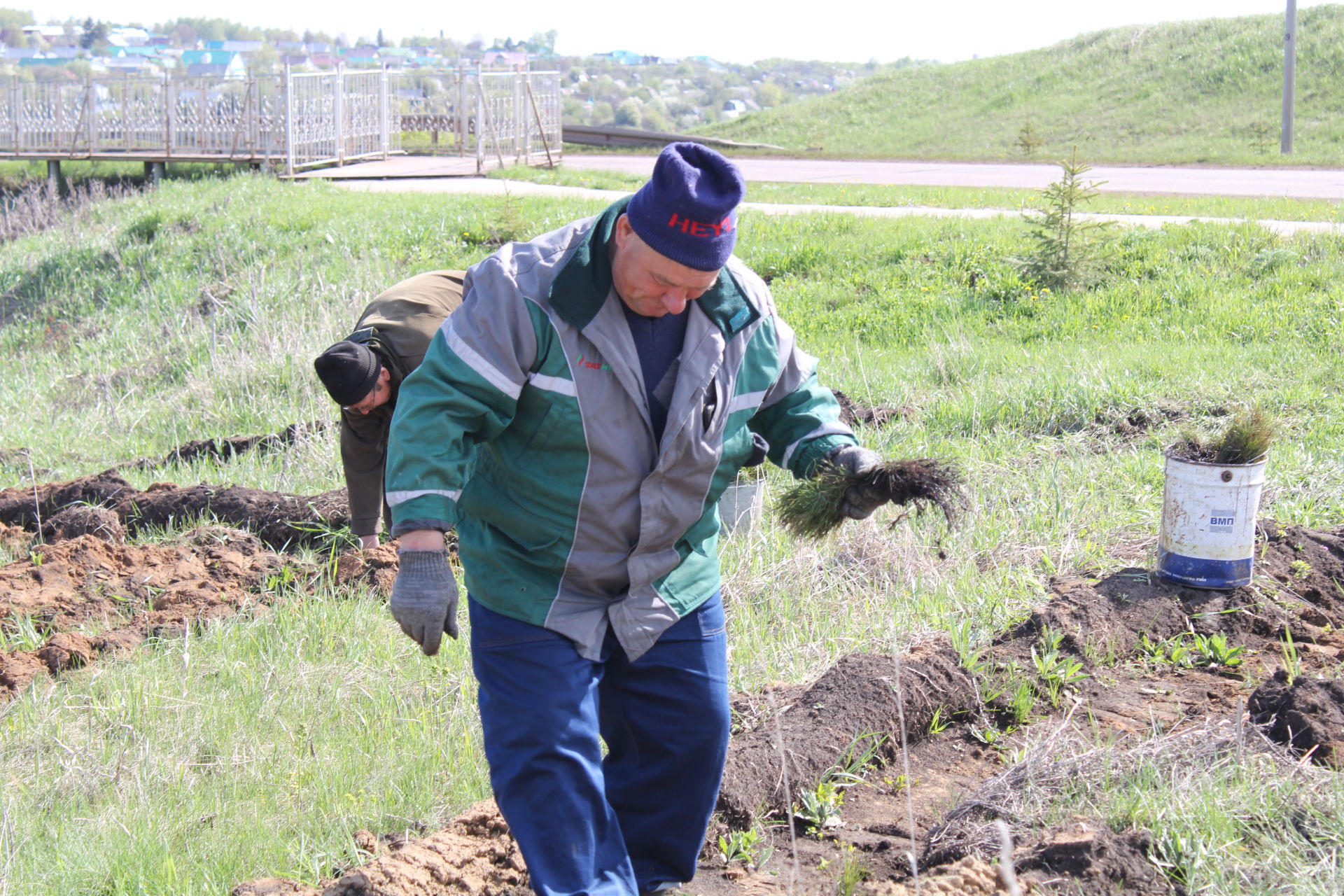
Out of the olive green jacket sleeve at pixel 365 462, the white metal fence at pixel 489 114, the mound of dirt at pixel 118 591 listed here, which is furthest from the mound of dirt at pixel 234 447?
the white metal fence at pixel 489 114

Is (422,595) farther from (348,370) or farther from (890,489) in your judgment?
(348,370)

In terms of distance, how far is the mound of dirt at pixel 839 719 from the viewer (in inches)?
137

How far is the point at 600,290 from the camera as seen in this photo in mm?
2615

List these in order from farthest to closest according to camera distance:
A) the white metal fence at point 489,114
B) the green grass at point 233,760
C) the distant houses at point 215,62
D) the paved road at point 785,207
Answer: the distant houses at point 215,62 < the white metal fence at point 489,114 < the paved road at point 785,207 < the green grass at point 233,760

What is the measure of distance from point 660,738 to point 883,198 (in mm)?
12585

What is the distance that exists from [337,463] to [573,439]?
519cm

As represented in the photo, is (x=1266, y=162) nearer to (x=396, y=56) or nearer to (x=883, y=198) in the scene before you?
(x=883, y=198)

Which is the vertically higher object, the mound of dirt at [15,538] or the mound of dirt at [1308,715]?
the mound of dirt at [1308,715]

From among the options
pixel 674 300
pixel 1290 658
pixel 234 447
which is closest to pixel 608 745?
pixel 674 300

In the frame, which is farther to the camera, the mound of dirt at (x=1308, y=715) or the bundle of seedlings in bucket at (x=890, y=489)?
the mound of dirt at (x=1308, y=715)

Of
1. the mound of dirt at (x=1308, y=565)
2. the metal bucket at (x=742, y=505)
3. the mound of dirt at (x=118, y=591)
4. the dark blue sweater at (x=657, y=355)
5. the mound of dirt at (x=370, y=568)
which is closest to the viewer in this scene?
the dark blue sweater at (x=657, y=355)

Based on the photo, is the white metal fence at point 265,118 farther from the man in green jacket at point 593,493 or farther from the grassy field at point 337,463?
the man in green jacket at point 593,493

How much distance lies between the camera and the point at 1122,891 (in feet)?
8.92

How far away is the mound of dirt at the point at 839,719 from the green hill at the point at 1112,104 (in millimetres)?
18593
